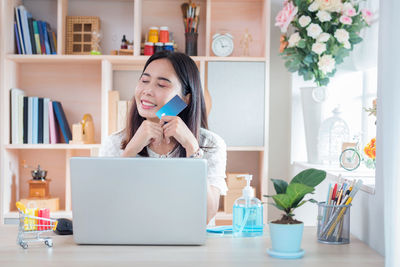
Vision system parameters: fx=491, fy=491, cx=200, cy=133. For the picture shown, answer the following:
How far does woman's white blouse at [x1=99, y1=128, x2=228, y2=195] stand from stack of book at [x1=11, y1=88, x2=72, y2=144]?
45.3 inches

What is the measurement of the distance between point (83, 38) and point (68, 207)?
1.14m

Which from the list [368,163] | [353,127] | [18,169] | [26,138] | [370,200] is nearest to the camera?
[370,200]

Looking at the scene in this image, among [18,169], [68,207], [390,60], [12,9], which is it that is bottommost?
[68,207]

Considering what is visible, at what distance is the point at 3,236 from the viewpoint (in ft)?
5.00

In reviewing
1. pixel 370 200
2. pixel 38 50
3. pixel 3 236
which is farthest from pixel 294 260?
pixel 38 50

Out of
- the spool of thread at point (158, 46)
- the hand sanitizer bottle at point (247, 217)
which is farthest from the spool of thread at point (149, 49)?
the hand sanitizer bottle at point (247, 217)

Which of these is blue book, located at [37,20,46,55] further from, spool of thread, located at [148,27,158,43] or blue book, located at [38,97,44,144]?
spool of thread, located at [148,27,158,43]

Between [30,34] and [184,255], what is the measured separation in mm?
2436

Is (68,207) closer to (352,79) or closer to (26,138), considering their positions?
(26,138)

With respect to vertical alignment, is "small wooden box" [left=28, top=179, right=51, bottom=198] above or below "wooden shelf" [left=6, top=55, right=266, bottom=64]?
below

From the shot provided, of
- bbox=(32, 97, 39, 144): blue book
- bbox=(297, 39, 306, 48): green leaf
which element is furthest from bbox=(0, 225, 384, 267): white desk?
bbox=(32, 97, 39, 144): blue book

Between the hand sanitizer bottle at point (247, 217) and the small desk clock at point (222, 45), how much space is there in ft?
5.95

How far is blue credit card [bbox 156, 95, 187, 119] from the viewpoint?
1.76 metres

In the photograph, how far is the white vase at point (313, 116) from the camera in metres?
2.83
